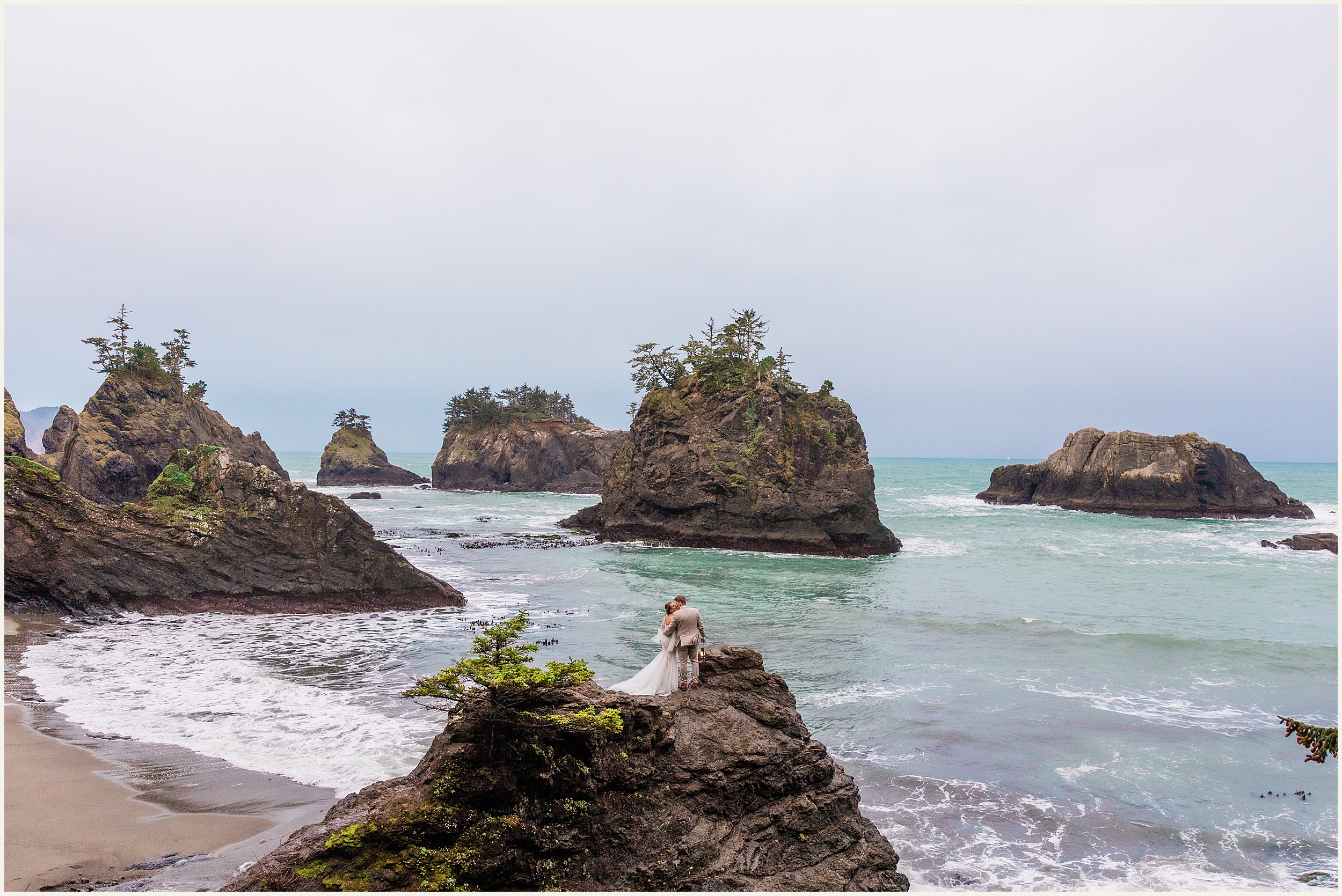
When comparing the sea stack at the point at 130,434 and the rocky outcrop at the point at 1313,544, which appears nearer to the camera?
the sea stack at the point at 130,434

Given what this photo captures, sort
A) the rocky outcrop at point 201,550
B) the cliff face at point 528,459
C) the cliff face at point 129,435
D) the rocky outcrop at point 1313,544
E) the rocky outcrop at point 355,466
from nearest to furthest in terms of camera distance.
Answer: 1. the rocky outcrop at point 201,550
2. the cliff face at point 129,435
3. the rocky outcrop at point 1313,544
4. the cliff face at point 528,459
5. the rocky outcrop at point 355,466

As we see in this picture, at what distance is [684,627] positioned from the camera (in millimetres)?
8383

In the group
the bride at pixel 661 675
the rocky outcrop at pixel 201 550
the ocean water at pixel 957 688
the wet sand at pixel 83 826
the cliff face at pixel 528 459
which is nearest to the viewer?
the wet sand at pixel 83 826

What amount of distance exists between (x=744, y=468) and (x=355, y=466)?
68.6 meters

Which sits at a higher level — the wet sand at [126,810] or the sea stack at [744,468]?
the sea stack at [744,468]

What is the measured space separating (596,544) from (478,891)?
110 ft

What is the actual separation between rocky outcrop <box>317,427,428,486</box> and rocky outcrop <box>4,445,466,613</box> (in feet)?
248

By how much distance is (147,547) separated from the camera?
18641mm

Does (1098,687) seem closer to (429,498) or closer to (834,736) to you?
(834,736)

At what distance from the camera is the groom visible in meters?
8.36

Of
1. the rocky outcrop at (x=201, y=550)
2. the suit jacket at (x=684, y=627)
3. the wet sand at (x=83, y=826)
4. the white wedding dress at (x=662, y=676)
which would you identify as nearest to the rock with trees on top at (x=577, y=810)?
the white wedding dress at (x=662, y=676)

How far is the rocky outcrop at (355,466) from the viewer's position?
9162 cm

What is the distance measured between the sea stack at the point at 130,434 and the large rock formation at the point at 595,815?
31.0m

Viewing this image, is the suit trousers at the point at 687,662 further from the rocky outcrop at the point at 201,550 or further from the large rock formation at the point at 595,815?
the rocky outcrop at the point at 201,550
